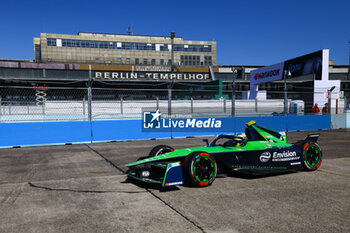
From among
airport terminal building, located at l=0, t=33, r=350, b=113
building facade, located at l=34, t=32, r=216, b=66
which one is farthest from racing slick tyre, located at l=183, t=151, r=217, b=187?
building facade, located at l=34, t=32, r=216, b=66

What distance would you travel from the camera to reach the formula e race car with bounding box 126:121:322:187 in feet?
17.7

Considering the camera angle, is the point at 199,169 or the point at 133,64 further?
the point at 133,64

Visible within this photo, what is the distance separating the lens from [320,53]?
21172 millimetres

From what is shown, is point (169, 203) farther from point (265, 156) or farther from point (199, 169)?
point (265, 156)

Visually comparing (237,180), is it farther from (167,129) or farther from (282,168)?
(167,129)

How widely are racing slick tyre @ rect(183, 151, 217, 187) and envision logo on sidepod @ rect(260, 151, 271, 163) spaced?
1.25 metres

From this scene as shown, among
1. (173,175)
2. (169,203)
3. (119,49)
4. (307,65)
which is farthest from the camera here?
(119,49)

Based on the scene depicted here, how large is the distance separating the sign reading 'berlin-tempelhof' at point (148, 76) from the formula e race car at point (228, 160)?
1536 inches

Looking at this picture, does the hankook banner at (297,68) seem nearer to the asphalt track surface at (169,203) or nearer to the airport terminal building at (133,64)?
the airport terminal building at (133,64)

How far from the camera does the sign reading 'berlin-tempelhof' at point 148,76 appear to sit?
44.6 m

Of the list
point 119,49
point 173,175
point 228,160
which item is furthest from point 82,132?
point 119,49

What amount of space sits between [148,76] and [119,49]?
26224 mm

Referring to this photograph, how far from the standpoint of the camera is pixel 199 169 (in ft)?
18.3

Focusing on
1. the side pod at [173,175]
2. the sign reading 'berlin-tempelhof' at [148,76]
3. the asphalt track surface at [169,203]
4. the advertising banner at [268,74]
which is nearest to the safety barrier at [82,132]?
the asphalt track surface at [169,203]
